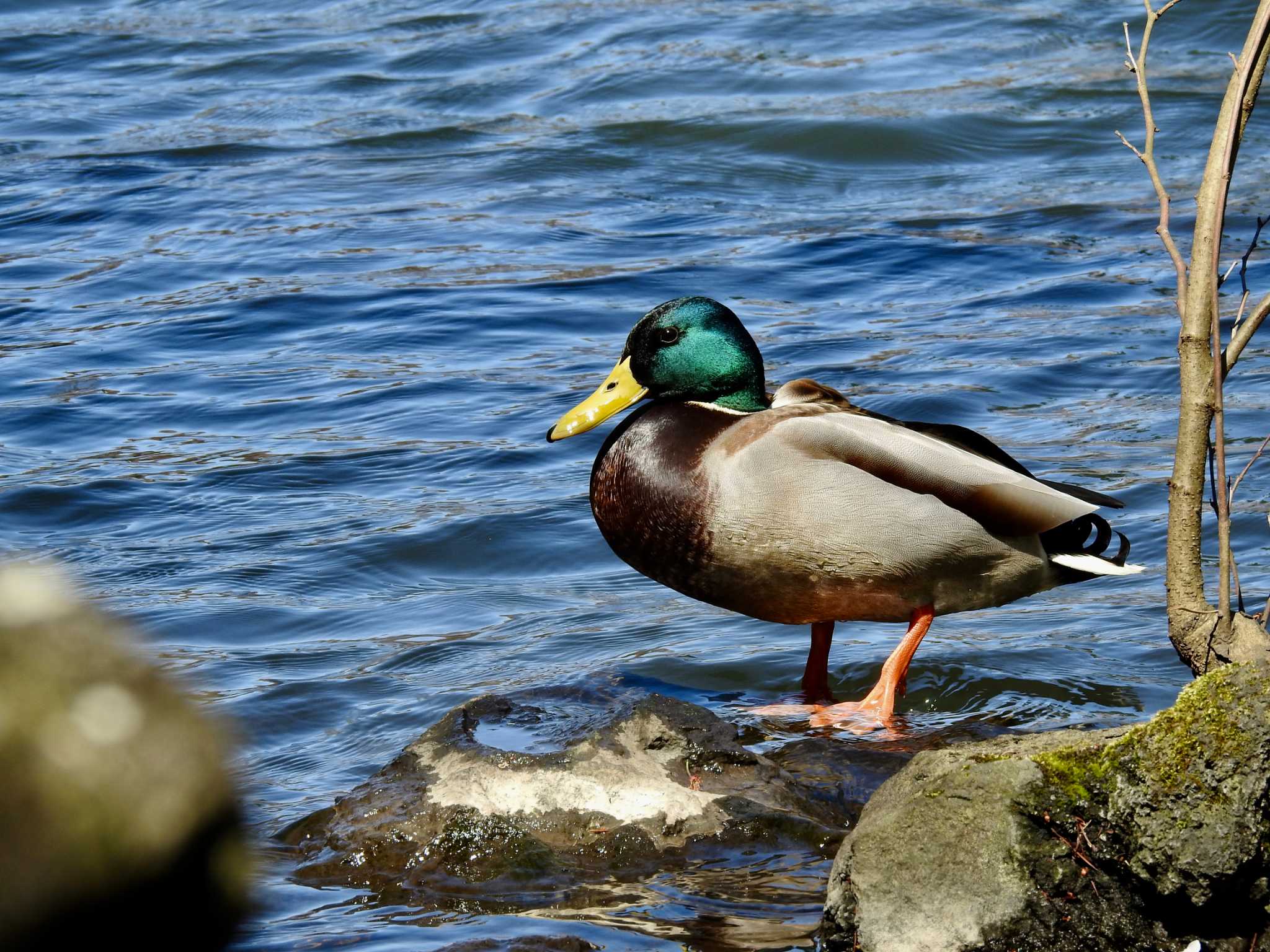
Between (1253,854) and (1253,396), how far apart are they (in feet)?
16.3

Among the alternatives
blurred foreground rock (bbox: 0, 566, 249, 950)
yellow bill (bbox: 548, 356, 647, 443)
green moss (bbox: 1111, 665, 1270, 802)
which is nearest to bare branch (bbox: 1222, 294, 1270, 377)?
green moss (bbox: 1111, 665, 1270, 802)

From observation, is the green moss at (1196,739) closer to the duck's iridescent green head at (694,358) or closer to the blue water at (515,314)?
the blue water at (515,314)

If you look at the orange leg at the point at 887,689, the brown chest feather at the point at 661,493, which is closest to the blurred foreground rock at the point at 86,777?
the brown chest feather at the point at 661,493

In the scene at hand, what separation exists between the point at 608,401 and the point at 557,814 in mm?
1577

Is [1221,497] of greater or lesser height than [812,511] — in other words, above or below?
above

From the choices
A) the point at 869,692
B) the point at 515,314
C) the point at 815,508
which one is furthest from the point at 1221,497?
the point at 515,314

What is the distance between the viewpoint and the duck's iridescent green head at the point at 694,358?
15.5 ft

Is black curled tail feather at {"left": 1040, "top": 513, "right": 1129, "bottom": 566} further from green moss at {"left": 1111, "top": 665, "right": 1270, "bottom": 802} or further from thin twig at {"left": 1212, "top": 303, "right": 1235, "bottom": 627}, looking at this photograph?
green moss at {"left": 1111, "top": 665, "right": 1270, "bottom": 802}

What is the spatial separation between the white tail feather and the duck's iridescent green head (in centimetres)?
87

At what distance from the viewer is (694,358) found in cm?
472

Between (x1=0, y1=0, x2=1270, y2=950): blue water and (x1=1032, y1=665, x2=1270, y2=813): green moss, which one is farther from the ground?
(x1=1032, y1=665, x2=1270, y2=813): green moss

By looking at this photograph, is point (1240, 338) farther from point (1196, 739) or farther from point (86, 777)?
point (86, 777)

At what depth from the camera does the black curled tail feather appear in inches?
186

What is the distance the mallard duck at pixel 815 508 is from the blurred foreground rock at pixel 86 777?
9.35 ft
